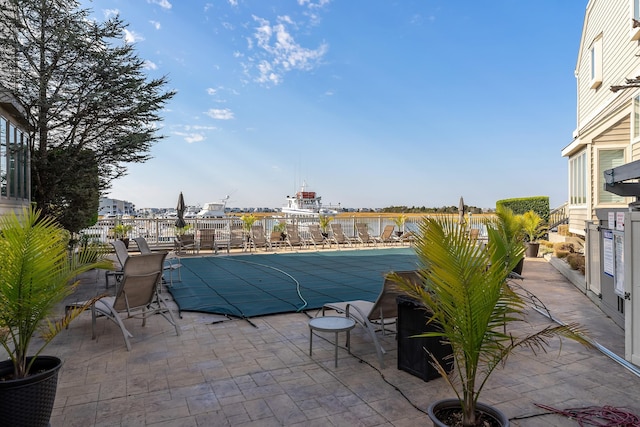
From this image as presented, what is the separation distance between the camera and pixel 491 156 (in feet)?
66.6

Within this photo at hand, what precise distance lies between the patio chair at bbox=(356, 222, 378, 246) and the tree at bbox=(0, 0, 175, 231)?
836cm

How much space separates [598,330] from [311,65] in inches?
707

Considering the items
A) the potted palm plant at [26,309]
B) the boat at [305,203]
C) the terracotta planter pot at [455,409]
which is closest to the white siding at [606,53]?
the terracotta planter pot at [455,409]

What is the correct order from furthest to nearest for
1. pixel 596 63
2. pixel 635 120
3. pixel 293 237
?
pixel 293 237 → pixel 596 63 → pixel 635 120

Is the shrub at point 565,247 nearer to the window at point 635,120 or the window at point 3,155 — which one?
the window at point 635,120

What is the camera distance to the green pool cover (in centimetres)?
575

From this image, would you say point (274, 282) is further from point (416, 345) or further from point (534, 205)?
point (534, 205)

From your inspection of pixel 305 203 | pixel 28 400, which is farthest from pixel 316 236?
pixel 305 203

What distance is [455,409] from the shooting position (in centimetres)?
210

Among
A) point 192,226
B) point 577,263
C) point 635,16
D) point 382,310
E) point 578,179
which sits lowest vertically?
point 382,310

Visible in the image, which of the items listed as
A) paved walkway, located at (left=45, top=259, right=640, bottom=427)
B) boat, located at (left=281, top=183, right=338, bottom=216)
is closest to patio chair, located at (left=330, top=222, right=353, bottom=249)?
paved walkway, located at (left=45, top=259, right=640, bottom=427)

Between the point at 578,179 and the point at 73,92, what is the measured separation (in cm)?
1350

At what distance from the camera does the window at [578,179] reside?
427 inches

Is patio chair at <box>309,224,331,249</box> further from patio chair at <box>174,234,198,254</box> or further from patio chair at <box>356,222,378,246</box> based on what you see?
patio chair at <box>174,234,198,254</box>
